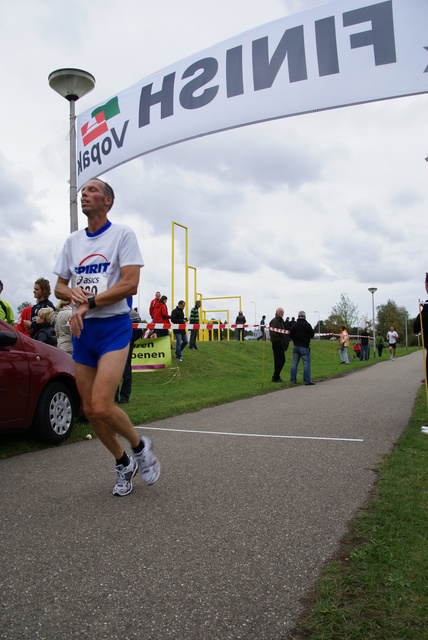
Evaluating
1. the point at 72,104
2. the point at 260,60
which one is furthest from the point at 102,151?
the point at 260,60

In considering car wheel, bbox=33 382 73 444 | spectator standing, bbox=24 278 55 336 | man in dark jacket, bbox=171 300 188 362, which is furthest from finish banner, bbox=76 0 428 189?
man in dark jacket, bbox=171 300 188 362

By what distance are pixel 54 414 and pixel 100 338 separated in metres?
2.59

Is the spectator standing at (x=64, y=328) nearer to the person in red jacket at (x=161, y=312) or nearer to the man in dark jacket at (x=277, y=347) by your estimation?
the person in red jacket at (x=161, y=312)

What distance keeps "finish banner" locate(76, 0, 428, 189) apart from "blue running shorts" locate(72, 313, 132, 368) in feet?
13.8

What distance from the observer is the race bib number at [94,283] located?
12.0ft

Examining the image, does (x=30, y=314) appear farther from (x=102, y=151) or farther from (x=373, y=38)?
(x=373, y=38)

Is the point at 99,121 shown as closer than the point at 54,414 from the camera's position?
No

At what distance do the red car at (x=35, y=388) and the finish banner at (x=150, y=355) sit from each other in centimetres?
517

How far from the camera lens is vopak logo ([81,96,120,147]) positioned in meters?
8.10

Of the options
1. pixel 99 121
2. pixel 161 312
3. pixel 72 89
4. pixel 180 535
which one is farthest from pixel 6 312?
pixel 161 312

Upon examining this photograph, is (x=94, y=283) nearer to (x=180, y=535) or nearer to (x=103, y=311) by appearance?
(x=103, y=311)

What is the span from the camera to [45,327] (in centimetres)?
764

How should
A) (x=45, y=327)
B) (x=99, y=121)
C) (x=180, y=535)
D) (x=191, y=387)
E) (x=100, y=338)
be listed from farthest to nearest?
(x=191, y=387) < (x=99, y=121) < (x=45, y=327) < (x=100, y=338) < (x=180, y=535)

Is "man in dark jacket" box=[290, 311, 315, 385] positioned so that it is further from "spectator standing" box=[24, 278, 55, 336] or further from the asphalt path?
the asphalt path
